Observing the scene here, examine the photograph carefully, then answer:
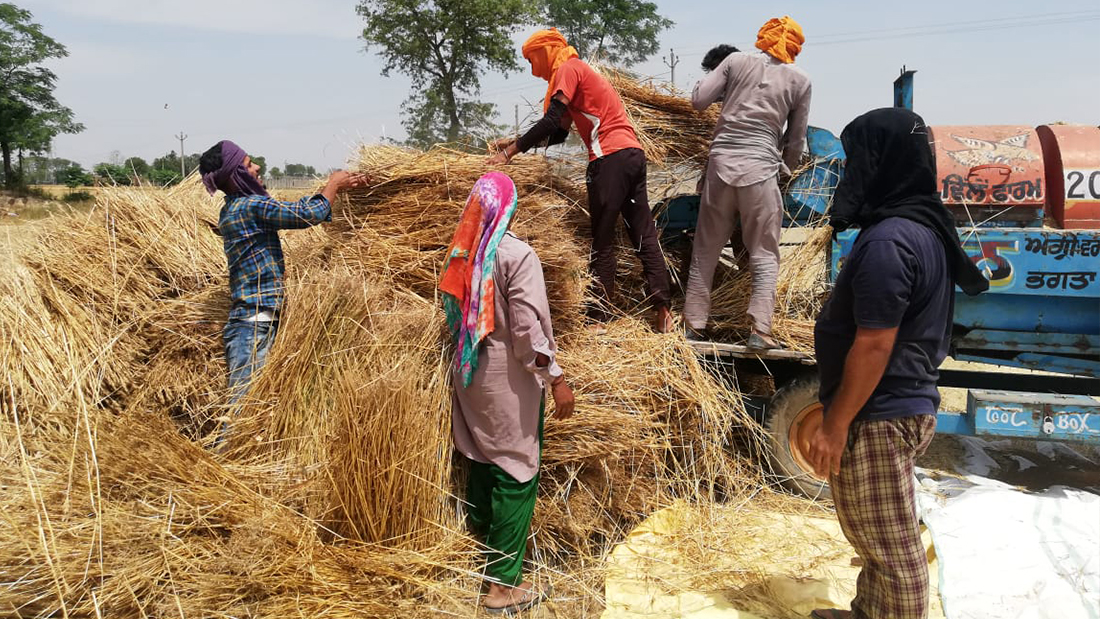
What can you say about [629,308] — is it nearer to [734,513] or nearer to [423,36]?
[734,513]

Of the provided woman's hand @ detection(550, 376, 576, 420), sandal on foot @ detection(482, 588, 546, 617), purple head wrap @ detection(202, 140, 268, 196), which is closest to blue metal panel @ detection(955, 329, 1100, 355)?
woman's hand @ detection(550, 376, 576, 420)

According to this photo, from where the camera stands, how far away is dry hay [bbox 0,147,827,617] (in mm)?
2402

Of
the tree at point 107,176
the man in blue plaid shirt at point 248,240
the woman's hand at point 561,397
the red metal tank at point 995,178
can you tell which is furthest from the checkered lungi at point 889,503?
the tree at point 107,176

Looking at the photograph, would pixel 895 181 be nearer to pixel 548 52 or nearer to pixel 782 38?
pixel 782 38

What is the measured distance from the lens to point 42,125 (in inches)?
1238

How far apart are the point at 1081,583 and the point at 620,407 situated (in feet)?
7.20

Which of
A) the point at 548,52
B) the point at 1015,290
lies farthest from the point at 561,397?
the point at 1015,290

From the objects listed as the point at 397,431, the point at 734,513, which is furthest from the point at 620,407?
the point at 397,431

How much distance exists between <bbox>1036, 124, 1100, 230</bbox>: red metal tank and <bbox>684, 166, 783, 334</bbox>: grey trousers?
5.31ft

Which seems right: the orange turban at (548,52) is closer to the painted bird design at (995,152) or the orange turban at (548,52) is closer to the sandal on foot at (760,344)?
the sandal on foot at (760,344)

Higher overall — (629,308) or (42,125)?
(42,125)

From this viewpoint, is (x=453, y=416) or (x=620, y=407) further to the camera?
(x=620, y=407)

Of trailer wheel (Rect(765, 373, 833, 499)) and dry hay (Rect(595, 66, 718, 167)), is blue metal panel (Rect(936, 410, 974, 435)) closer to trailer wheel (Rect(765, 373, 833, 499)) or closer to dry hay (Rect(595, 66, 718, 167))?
trailer wheel (Rect(765, 373, 833, 499))

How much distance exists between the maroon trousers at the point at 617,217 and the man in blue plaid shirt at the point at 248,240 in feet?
5.02
